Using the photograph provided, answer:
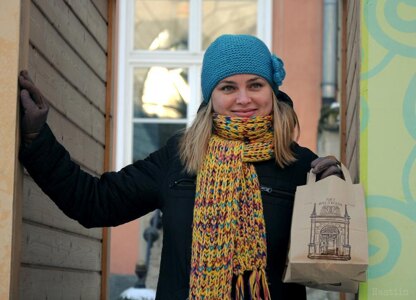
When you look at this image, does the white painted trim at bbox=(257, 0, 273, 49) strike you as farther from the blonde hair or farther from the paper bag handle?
the paper bag handle

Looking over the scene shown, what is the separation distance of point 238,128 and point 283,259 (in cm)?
46

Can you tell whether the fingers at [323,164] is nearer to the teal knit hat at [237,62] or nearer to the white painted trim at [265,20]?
the teal knit hat at [237,62]

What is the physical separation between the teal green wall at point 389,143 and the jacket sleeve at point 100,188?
0.72 meters

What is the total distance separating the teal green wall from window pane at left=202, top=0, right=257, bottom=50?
6285 millimetres

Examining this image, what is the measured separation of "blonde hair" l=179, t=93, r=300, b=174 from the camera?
326 cm

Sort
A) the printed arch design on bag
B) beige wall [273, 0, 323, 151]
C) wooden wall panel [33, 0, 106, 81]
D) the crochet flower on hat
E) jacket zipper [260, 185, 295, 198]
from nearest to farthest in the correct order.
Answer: the printed arch design on bag, jacket zipper [260, 185, 295, 198], the crochet flower on hat, wooden wall panel [33, 0, 106, 81], beige wall [273, 0, 323, 151]

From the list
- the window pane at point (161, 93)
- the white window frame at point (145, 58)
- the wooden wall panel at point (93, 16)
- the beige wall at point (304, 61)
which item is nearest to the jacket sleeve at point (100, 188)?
the wooden wall panel at point (93, 16)

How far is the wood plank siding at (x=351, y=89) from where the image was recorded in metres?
3.43

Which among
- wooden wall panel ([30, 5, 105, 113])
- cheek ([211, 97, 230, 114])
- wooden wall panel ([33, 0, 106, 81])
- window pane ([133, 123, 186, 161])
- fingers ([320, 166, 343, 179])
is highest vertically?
window pane ([133, 123, 186, 161])

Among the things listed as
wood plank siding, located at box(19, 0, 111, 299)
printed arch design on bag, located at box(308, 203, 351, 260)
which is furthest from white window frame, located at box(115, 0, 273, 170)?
printed arch design on bag, located at box(308, 203, 351, 260)

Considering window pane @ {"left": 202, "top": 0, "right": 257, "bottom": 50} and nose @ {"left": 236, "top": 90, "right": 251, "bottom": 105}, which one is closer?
nose @ {"left": 236, "top": 90, "right": 251, "bottom": 105}

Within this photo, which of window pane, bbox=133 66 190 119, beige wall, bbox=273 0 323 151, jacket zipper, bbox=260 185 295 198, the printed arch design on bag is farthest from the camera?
window pane, bbox=133 66 190 119

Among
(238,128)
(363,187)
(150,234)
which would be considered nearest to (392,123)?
(363,187)

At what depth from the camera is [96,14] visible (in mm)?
4531
